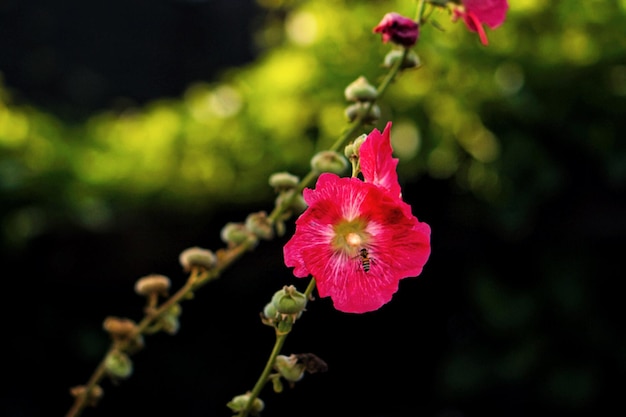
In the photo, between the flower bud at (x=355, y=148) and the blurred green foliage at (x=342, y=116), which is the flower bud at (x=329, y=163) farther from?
the blurred green foliage at (x=342, y=116)

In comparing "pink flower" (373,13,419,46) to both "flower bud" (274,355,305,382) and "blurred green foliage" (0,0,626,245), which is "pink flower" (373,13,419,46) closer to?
"flower bud" (274,355,305,382)

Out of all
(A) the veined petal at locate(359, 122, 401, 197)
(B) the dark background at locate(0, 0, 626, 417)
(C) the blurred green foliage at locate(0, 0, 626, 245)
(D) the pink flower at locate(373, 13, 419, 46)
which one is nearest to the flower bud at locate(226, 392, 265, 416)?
(A) the veined petal at locate(359, 122, 401, 197)

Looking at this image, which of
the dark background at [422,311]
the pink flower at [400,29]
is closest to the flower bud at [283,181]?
the pink flower at [400,29]

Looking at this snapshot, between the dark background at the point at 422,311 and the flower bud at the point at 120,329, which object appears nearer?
the flower bud at the point at 120,329

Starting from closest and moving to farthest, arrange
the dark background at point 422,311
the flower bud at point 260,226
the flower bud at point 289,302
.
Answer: the flower bud at point 289,302 → the flower bud at point 260,226 → the dark background at point 422,311

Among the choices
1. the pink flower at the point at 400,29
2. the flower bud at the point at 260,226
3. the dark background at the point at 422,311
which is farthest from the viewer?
the dark background at the point at 422,311

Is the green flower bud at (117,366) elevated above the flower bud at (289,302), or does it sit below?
above

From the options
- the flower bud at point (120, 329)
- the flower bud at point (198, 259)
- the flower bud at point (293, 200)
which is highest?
the flower bud at point (293, 200)
